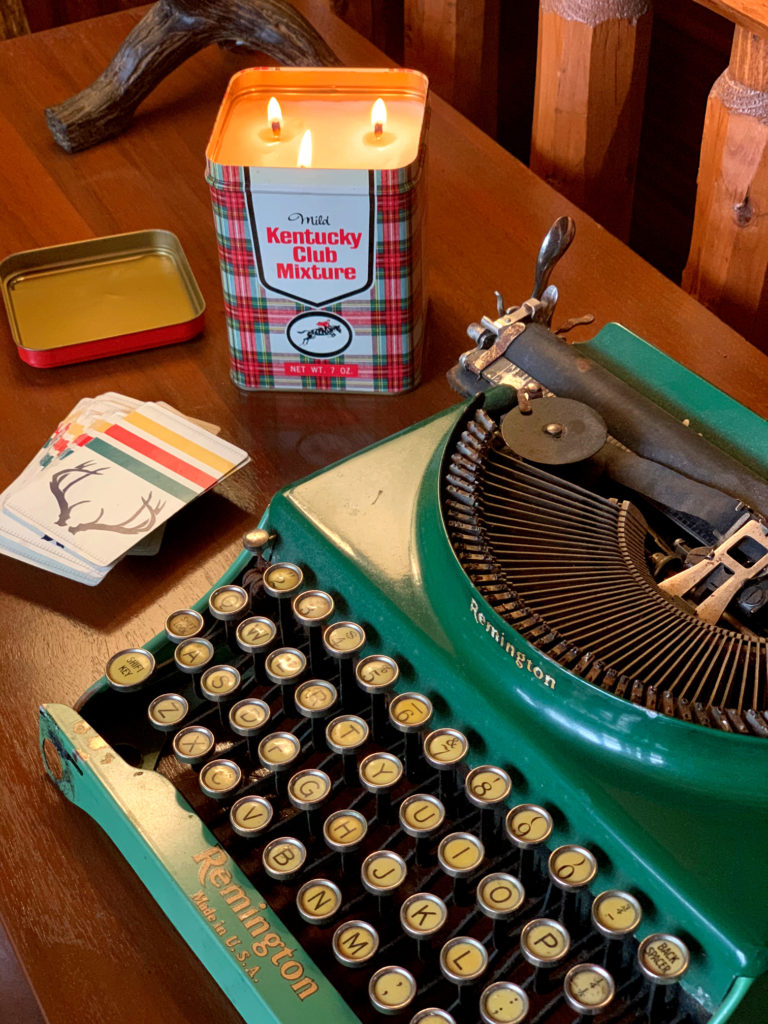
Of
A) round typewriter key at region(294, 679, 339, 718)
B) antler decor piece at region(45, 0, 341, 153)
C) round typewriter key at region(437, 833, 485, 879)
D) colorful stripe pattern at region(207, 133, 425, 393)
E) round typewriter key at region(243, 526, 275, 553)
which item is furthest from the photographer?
antler decor piece at region(45, 0, 341, 153)

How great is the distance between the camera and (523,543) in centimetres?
100

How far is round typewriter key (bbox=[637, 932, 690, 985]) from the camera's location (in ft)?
2.59

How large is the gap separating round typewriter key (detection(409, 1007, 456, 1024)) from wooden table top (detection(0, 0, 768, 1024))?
0.18 m

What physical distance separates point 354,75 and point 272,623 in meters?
0.69

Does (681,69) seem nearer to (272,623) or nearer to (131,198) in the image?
(131,198)

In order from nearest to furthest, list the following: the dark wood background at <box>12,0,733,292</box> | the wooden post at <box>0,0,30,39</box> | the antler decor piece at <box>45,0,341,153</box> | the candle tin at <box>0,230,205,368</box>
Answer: the candle tin at <box>0,230,205,368</box>
the antler decor piece at <box>45,0,341,153</box>
the dark wood background at <box>12,0,733,292</box>
the wooden post at <box>0,0,30,39</box>

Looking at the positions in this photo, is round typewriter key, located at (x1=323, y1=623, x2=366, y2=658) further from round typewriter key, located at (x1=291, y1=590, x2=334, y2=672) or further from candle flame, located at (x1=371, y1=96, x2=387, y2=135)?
candle flame, located at (x1=371, y1=96, x2=387, y2=135)

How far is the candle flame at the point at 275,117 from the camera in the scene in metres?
1.30

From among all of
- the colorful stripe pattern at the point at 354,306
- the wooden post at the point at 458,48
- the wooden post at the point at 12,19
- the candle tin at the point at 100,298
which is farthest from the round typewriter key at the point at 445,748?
the wooden post at the point at 12,19

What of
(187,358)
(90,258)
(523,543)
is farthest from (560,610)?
(90,258)

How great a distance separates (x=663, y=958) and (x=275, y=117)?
0.96m

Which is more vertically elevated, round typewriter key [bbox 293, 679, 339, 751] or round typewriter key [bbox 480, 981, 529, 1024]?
round typewriter key [bbox 293, 679, 339, 751]

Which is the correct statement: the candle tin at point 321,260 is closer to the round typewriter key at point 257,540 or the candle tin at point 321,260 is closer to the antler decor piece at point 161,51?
the round typewriter key at point 257,540

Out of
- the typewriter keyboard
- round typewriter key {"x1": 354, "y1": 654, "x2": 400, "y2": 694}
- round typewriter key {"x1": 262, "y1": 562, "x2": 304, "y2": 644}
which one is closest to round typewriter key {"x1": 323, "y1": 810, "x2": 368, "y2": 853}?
the typewriter keyboard
